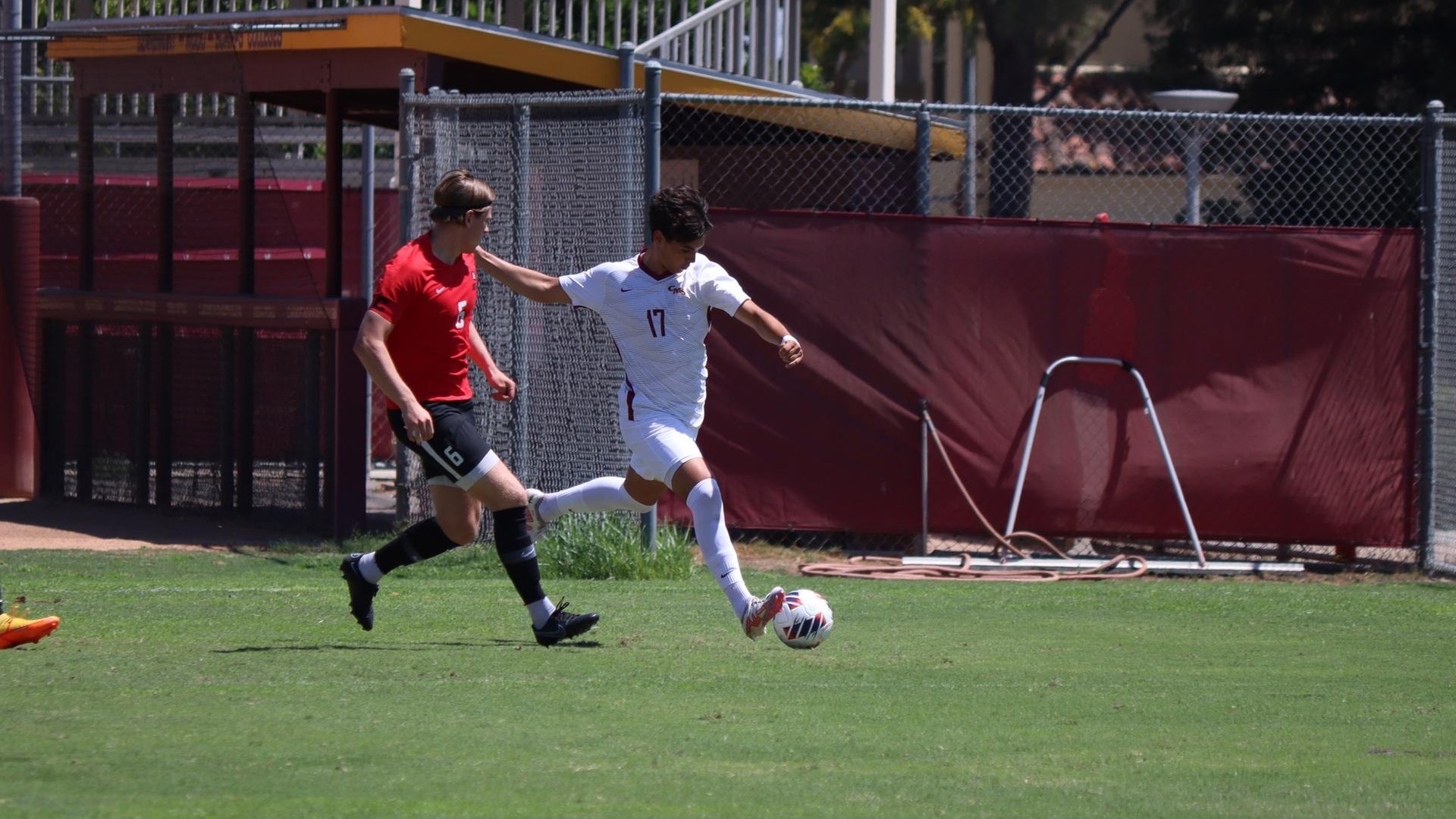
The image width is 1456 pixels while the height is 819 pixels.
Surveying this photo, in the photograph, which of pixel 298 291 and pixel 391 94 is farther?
Answer: pixel 298 291

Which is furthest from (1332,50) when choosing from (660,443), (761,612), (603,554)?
(761,612)

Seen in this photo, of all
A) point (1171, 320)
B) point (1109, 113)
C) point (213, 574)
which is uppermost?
point (1109, 113)

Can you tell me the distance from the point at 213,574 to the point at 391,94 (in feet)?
14.4

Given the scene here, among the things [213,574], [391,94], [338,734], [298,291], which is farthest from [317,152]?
[338,734]

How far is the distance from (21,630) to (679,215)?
2.79 m

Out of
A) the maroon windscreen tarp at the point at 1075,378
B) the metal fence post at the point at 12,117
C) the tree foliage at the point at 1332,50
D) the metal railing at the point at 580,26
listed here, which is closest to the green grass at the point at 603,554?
the maroon windscreen tarp at the point at 1075,378

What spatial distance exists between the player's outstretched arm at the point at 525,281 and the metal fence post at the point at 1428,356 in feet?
18.8

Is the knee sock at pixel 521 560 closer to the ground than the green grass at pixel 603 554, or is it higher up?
higher up

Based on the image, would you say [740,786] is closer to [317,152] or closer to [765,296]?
[765,296]

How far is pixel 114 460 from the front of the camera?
1202cm

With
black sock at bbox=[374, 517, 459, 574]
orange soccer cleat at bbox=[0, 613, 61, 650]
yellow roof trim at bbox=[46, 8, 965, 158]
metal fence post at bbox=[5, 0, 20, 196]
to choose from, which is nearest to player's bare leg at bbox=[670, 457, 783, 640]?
black sock at bbox=[374, 517, 459, 574]

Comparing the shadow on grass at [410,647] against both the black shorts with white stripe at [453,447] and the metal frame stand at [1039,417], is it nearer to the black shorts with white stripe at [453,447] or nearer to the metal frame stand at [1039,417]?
the black shorts with white stripe at [453,447]

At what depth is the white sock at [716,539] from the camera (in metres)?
6.48

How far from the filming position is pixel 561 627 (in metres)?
6.64
